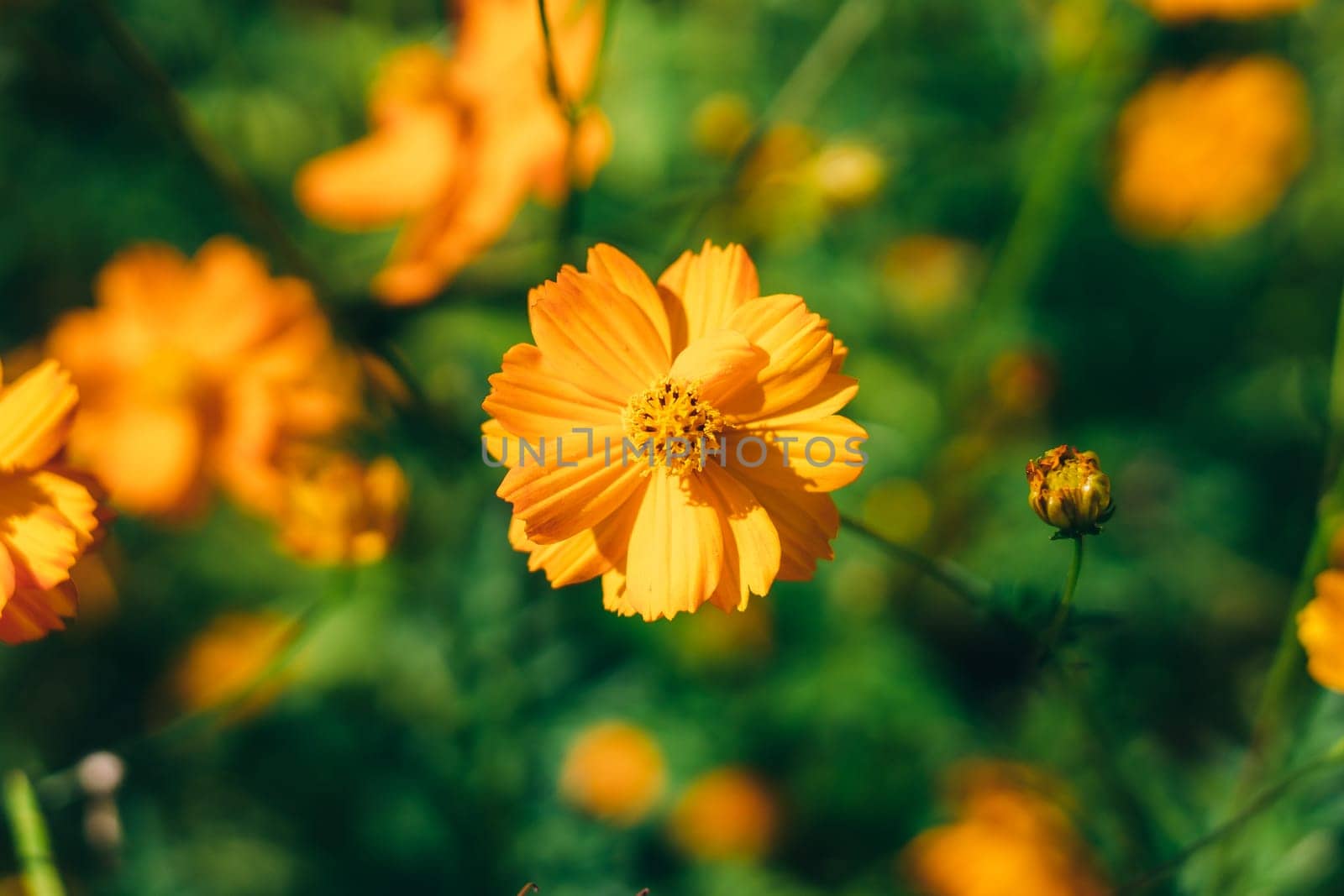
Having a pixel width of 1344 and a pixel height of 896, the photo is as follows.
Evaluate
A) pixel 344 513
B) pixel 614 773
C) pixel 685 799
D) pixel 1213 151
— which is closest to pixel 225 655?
pixel 614 773

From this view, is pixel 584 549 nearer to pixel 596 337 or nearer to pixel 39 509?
pixel 596 337

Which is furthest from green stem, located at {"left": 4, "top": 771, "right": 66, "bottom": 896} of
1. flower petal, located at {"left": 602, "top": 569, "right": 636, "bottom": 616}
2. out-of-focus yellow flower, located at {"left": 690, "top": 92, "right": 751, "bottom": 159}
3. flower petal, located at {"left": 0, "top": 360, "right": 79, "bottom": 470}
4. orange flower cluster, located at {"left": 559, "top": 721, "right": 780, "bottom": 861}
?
out-of-focus yellow flower, located at {"left": 690, "top": 92, "right": 751, "bottom": 159}

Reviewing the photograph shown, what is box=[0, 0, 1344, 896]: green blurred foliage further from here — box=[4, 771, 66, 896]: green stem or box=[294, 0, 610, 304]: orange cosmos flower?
box=[4, 771, 66, 896]: green stem

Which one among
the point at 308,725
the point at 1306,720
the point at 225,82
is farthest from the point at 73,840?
the point at 1306,720

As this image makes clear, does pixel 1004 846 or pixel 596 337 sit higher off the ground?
pixel 596 337

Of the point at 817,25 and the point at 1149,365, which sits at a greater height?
the point at 817,25

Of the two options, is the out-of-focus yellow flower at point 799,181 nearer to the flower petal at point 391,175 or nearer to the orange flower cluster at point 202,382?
the flower petal at point 391,175

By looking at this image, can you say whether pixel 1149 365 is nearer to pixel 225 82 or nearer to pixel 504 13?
pixel 504 13
